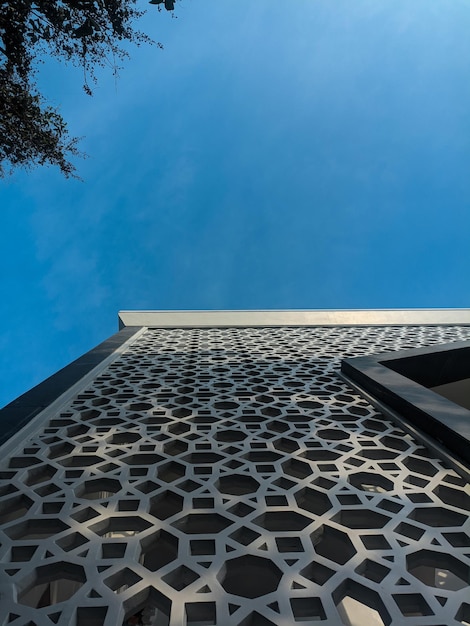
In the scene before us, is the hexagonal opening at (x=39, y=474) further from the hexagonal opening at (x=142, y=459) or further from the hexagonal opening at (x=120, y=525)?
the hexagonal opening at (x=120, y=525)

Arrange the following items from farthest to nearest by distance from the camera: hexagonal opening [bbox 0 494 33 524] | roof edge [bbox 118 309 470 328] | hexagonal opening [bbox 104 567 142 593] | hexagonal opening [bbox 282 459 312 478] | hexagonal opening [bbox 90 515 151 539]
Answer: roof edge [bbox 118 309 470 328] → hexagonal opening [bbox 282 459 312 478] → hexagonal opening [bbox 0 494 33 524] → hexagonal opening [bbox 90 515 151 539] → hexagonal opening [bbox 104 567 142 593]

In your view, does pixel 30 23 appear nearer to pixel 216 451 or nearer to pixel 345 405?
pixel 216 451

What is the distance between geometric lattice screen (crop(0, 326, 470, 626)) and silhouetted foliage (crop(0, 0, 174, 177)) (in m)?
2.23

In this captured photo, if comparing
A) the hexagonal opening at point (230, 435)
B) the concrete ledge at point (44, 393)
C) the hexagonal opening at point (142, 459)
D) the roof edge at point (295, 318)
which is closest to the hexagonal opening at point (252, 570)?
the hexagonal opening at point (142, 459)

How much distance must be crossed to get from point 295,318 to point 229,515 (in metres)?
5.14

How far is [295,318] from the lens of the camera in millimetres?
6734

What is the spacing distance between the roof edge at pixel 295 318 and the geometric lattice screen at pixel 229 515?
327 centimetres

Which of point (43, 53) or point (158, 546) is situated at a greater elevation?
point (43, 53)

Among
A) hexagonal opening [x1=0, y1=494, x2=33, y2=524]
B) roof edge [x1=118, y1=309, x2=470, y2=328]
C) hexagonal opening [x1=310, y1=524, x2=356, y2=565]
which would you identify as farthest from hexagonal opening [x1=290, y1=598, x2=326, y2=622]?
roof edge [x1=118, y1=309, x2=470, y2=328]

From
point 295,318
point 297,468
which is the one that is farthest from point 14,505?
point 295,318

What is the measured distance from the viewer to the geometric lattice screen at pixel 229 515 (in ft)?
4.23

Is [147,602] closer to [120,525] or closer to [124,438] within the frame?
[120,525]

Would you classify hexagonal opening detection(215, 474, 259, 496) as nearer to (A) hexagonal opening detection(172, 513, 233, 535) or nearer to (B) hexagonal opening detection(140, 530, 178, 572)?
(A) hexagonal opening detection(172, 513, 233, 535)

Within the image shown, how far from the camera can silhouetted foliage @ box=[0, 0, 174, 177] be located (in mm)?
3238
